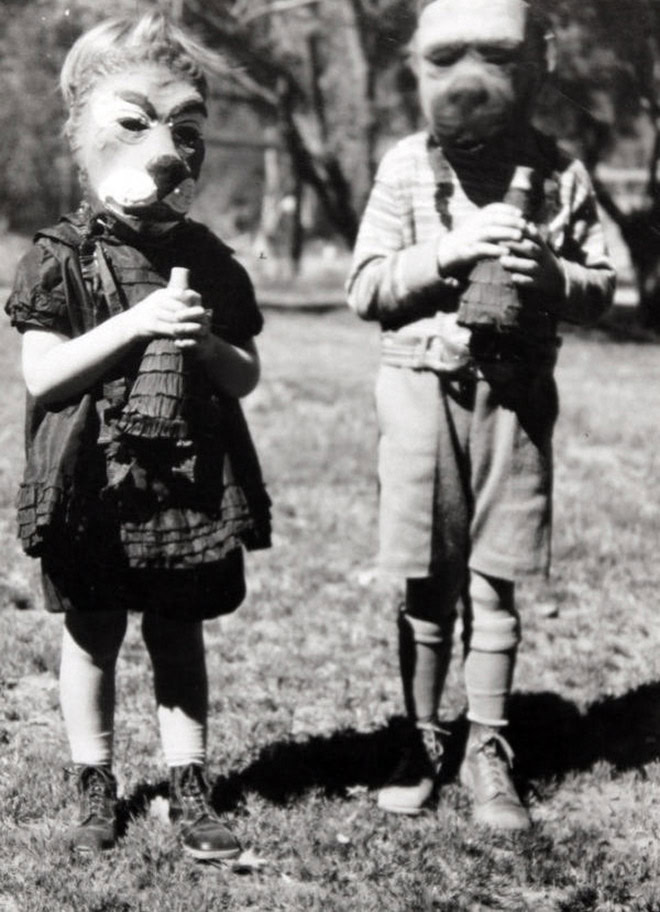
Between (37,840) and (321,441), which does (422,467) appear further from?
(321,441)

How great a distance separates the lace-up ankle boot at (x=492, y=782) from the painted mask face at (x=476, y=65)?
1414 mm

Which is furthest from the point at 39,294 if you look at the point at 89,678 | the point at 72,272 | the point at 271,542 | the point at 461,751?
the point at 461,751

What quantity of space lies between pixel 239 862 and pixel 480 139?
64.6 inches

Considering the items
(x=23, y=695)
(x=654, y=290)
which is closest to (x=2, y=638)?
(x=23, y=695)

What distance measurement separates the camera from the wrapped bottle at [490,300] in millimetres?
2742

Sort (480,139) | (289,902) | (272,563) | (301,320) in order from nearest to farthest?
(289,902) → (480,139) → (272,563) → (301,320)

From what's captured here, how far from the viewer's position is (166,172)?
8.36 feet

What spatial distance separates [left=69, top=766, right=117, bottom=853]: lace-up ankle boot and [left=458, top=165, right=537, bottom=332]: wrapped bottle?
1.26m

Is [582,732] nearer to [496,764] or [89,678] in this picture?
[496,764]

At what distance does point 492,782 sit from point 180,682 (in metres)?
0.81

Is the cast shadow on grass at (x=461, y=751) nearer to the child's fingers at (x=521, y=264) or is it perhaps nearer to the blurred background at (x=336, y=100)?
the child's fingers at (x=521, y=264)

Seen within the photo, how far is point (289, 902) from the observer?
8.68 ft

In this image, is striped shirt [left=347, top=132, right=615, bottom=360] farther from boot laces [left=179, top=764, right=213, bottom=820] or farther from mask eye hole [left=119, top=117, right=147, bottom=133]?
boot laces [left=179, top=764, right=213, bottom=820]

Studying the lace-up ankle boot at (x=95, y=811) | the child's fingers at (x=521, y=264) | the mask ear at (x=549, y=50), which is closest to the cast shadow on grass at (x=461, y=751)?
the lace-up ankle boot at (x=95, y=811)
